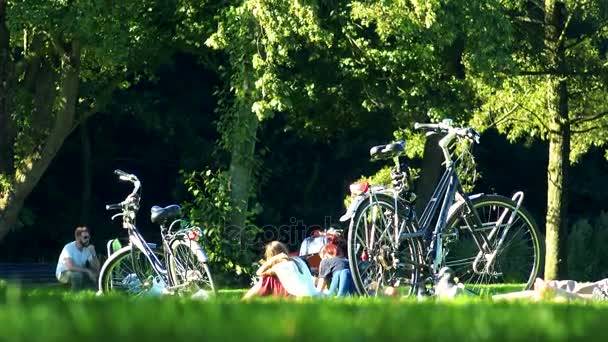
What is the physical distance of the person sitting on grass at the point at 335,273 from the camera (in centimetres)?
1584

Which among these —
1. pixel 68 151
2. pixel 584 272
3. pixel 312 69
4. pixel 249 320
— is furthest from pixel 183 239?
pixel 68 151

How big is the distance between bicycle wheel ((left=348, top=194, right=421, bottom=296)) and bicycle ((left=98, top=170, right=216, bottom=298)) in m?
2.74

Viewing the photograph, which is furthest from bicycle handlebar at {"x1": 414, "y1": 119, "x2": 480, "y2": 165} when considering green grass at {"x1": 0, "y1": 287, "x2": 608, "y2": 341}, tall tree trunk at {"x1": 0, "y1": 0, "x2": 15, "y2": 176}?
tall tree trunk at {"x1": 0, "y1": 0, "x2": 15, "y2": 176}

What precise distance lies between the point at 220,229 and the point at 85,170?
17.5m

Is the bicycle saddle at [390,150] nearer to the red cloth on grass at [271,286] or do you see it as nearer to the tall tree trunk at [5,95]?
the red cloth on grass at [271,286]

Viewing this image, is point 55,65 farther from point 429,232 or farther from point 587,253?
point 429,232

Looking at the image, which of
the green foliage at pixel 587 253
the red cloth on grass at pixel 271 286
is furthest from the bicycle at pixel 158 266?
the green foliage at pixel 587 253

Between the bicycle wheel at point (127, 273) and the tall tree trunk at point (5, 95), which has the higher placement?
the tall tree trunk at point (5, 95)

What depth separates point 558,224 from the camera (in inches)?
1025

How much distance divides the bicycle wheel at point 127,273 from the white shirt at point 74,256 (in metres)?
6.17

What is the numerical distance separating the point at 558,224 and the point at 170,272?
12708 millimetres

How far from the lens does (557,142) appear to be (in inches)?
1009

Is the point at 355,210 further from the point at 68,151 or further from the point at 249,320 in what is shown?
the point at 68,151

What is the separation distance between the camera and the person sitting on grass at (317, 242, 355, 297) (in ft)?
52.0
